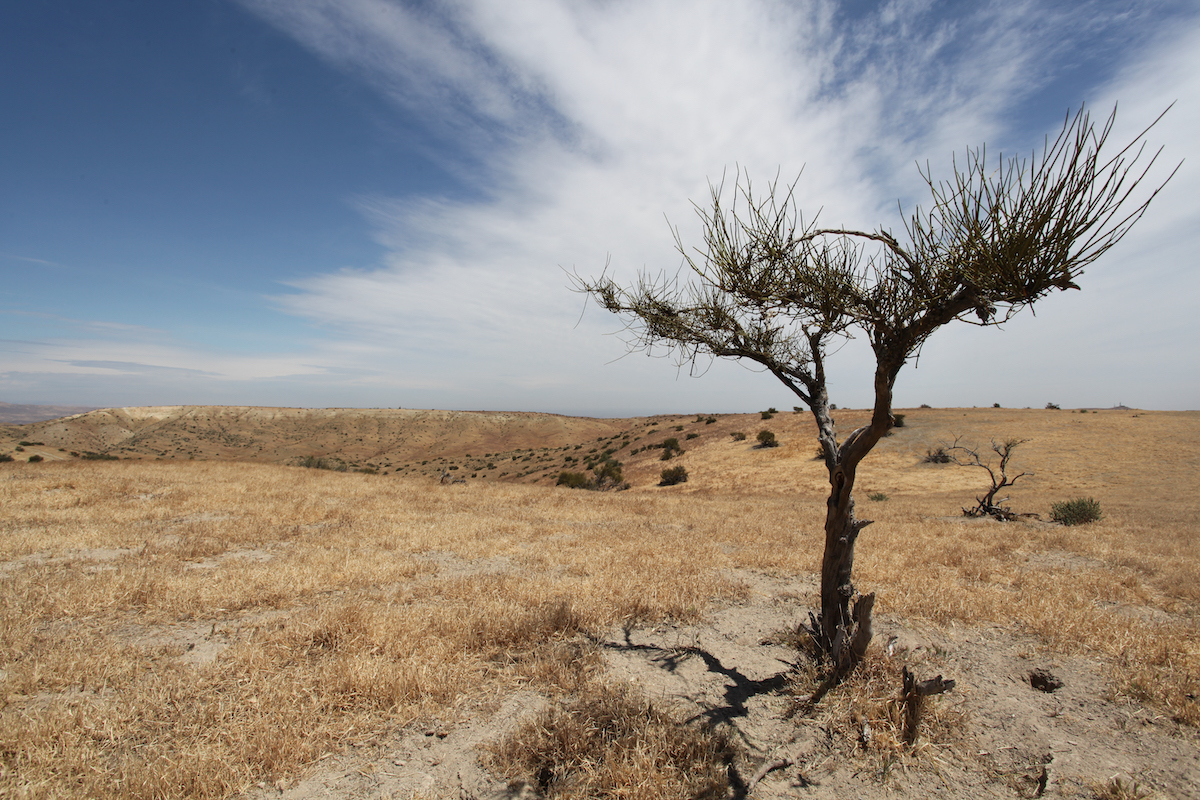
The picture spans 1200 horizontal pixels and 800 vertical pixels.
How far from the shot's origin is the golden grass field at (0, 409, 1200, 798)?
3.61 metres

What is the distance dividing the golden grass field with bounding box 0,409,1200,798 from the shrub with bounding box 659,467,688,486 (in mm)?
15355

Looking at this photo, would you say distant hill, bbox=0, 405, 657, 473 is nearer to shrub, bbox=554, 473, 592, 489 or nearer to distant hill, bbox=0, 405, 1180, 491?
distant hill, bbox=0, 405, 1180, 491

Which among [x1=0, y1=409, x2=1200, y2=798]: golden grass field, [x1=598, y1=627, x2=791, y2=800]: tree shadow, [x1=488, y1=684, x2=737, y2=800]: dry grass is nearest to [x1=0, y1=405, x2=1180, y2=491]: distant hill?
[x1=0, y1=409, x2=1200, y2=798]: golden grass field

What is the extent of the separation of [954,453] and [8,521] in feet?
127

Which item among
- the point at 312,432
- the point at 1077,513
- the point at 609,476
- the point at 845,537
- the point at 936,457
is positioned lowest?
the point at 312,432

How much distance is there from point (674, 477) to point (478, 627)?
85.9 feet

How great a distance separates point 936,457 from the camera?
28.5m

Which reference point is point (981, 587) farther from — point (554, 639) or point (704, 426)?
point (704, 426)

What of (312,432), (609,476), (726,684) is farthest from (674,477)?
(312,432)

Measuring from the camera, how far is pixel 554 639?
5.85 metres

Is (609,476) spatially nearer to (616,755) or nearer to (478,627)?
(478,627)

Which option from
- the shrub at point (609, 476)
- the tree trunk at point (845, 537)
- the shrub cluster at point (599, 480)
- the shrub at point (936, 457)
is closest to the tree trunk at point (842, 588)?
the tree trunk at point (845, 537)

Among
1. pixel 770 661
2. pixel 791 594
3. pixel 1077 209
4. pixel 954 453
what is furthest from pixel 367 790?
pixel 954 453

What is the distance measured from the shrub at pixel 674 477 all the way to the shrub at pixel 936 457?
1410 cm
